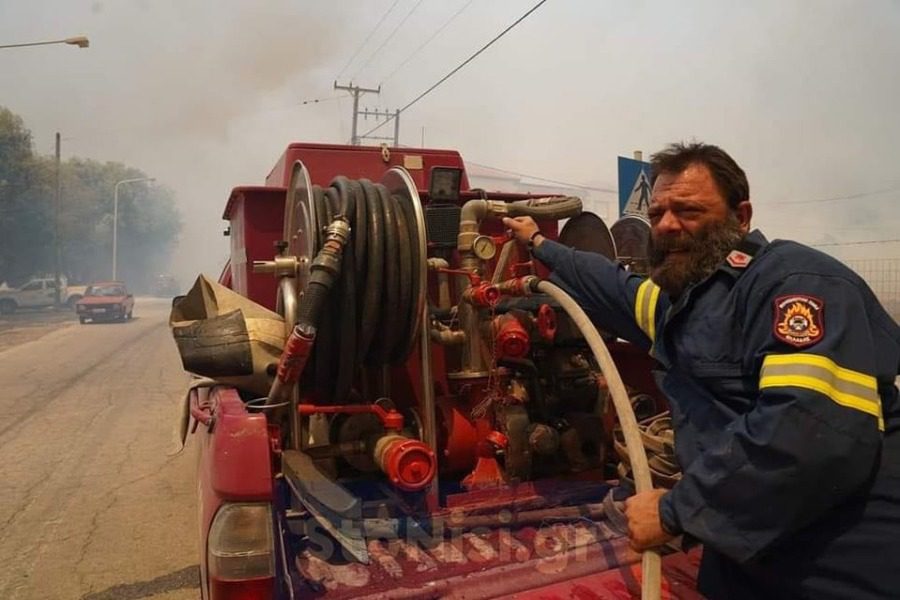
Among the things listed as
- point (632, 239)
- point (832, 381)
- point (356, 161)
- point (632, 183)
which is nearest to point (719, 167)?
point (832, 381)

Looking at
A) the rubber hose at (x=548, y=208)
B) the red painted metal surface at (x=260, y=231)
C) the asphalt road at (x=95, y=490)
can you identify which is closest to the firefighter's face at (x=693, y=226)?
the rubber hose at (x=548, y=208)

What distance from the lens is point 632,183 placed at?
6.26 meters

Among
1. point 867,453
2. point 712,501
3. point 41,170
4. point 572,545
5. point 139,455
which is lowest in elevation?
point 139,455

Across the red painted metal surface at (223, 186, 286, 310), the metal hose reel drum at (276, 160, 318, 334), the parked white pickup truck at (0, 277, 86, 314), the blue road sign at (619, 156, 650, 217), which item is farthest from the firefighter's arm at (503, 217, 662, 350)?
the parked white pickup truck at (0, 277, 86, 314)

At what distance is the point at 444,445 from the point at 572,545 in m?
0.76

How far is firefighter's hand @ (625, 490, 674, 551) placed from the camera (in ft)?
5.51

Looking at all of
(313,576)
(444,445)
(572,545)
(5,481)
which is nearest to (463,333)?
(444,445)

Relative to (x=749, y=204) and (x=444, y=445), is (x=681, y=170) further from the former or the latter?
(x=444, y=445)

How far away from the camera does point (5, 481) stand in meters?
5.94

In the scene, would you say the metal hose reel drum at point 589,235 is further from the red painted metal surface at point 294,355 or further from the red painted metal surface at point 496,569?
the red painted metal surface at point 294,355

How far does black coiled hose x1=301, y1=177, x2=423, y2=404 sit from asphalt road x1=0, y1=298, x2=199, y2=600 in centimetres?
124

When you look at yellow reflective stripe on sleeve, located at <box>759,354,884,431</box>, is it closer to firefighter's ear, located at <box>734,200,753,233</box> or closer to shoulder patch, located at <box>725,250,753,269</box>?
shoulder patch, located at <box>725,250,753,269</box>

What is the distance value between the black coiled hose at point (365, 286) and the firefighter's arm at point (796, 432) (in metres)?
1.46

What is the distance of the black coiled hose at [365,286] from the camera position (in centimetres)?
270
